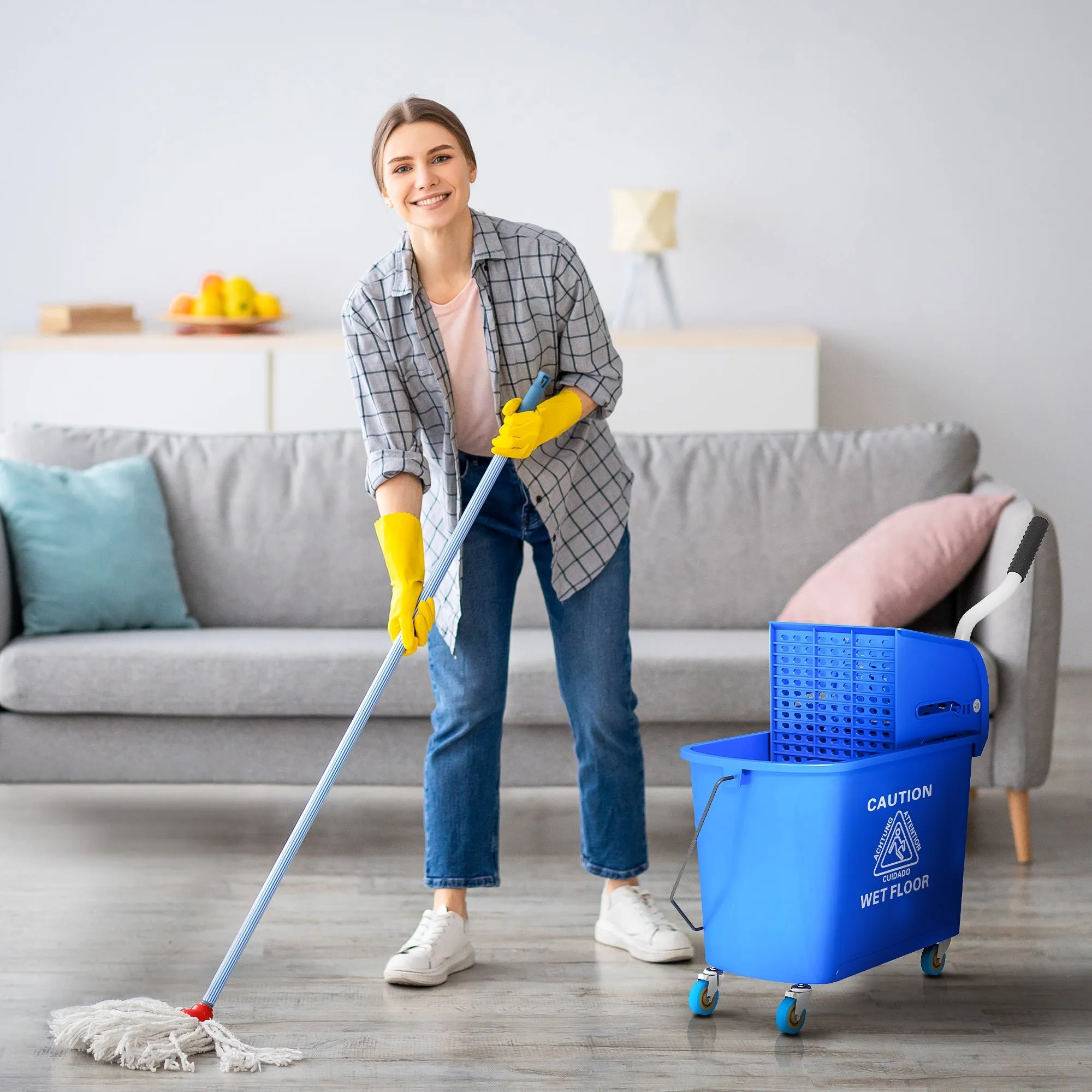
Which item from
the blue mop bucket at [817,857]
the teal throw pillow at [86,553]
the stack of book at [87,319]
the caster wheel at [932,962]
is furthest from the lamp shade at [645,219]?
the caster wheel at [932,962]

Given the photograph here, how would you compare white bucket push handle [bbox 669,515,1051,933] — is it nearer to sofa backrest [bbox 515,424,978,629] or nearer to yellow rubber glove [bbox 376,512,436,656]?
yellow rubber glove [bbox 376,512,436,656]

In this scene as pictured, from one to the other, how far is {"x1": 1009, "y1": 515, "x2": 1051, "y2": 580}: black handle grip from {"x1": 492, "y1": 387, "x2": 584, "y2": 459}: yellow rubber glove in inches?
25.5

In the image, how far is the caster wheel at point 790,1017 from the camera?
1.89 m

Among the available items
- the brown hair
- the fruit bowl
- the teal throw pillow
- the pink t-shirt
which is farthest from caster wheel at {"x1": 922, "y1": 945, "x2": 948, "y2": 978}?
the fruit bowl

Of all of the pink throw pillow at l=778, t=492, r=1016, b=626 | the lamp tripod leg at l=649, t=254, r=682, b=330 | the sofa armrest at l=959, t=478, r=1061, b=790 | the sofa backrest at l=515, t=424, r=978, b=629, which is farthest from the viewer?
the lamp tripod leg at l=649, t=254, r=682, b=330

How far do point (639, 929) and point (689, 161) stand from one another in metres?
2.81

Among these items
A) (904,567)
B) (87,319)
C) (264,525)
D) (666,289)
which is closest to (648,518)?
(904,567)

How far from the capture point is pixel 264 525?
3150 millimetres

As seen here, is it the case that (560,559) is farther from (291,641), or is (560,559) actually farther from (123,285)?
(123,285)

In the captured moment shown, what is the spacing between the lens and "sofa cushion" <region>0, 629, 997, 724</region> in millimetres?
2670

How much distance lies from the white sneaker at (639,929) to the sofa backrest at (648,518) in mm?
944

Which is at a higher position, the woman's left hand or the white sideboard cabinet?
the woman's left hand

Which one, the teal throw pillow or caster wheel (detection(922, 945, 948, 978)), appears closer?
caster wheel (detection(922, 945, 948, 978))

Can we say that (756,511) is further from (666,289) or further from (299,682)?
(666,289)
